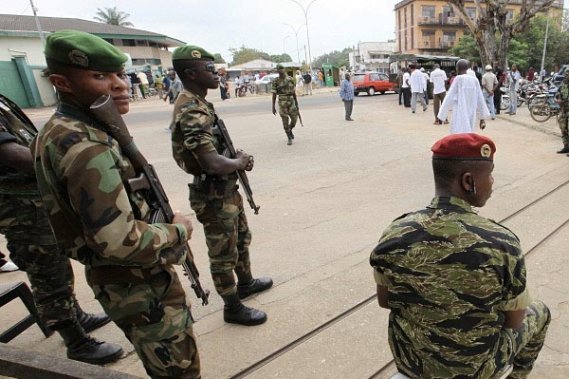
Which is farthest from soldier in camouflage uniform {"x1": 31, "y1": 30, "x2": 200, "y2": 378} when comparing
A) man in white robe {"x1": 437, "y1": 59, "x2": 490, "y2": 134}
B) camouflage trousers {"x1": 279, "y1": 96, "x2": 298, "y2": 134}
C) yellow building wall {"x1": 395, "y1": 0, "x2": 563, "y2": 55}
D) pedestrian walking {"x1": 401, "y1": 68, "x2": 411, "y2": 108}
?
yellow building wall {"x1": 395, "y1": 0, "x2": 563, "y2": 55}

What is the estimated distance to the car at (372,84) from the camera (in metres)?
21.9

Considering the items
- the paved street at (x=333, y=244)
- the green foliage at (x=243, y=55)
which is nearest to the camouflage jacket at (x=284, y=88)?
the paved street at (x=333, y=244)

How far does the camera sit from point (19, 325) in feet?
8.14

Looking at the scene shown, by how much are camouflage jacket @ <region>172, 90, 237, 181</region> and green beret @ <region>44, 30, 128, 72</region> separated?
2.83ft

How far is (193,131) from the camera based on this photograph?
2.23 meters

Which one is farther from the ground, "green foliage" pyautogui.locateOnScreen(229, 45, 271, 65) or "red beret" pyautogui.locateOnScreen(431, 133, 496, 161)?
"green foliage" pyautogui.locateOnScreen(229, 45, 271, 65)

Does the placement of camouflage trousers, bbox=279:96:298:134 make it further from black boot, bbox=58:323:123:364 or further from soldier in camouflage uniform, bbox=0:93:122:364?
black boot, bbox=58:323:123:364

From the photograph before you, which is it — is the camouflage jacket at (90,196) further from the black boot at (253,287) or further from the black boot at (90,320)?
the black boot at (253,287)

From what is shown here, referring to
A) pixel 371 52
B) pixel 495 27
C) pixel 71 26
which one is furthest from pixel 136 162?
pixel 371 52

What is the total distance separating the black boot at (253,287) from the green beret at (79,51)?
2023mm

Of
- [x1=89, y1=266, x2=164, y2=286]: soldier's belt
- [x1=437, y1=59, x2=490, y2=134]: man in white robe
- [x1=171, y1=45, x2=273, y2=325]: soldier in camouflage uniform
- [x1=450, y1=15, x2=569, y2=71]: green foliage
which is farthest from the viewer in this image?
[x1=450, y1=15, x2=569, y2=71]: green foliage

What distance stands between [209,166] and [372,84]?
21.3 metres

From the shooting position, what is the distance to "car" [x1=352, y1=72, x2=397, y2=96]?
21938 mm

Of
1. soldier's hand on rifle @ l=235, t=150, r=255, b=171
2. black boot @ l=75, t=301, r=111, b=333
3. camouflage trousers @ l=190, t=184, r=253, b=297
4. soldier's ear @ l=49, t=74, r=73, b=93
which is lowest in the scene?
black boot @ l=75, t=301, r=111, b=333
